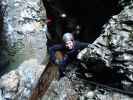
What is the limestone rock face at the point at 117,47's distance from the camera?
297cm

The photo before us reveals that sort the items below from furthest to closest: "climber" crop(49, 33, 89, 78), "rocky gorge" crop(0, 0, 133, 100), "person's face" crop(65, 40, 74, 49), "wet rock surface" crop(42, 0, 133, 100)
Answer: "person's face" crop(65, 40, 74, 49)
"climber" crop(49, 33, 89, 78)
"rocky gorge" crop(0, 0, 133, 100)
"wet rock surface" crop(42, 0, 133, 100)

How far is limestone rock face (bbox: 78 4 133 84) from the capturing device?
297 cm

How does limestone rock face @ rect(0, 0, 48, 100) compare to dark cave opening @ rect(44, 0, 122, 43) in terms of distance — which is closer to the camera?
limestone rock face @ rect(0, 0, 48, 100)

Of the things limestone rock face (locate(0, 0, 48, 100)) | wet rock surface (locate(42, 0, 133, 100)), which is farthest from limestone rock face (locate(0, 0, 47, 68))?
wet rock surface (locate(42, 0, 133, 100))

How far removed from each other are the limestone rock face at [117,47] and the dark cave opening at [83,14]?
2323 millimetres

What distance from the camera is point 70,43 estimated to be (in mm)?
4500

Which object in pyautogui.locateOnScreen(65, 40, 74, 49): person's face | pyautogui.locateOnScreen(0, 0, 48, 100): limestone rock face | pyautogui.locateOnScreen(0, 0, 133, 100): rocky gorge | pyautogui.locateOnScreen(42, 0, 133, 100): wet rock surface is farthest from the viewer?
pyautogui.locateOnScreen(0, 0, 48, 100): limestone rock face

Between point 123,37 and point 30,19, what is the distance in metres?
2.78

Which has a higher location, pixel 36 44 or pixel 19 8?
pixel 19 8

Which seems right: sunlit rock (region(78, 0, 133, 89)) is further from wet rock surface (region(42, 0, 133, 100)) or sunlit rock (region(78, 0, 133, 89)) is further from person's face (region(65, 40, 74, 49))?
person's face (region(65, 40, 74, 49))

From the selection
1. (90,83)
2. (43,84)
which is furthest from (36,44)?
(90,83)

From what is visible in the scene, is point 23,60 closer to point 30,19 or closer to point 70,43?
point 30,19

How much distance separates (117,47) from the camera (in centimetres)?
309

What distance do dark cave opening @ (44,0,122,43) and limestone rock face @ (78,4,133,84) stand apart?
232 centimetres
